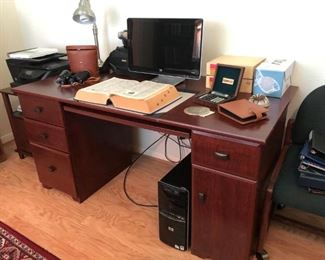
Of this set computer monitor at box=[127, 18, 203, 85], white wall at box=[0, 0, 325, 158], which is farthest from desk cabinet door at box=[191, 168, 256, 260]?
white wall at box=[0, 0, 325, 158]

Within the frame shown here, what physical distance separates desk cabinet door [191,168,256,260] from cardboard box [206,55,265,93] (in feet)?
1.65

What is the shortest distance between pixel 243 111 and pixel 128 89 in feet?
1.83

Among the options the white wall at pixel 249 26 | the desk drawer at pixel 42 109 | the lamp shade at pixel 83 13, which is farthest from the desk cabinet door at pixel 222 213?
the lamp shade at pixel 83 13

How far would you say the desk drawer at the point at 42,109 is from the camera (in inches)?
61.4

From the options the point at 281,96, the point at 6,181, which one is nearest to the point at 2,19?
the point at 6,181

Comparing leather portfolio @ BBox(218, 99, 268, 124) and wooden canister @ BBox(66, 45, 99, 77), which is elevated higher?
wooden canister @ BBox(66, 45, 99, 77)

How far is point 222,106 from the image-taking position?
1217 mm

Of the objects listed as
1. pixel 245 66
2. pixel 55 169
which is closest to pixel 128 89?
pixel 245 66

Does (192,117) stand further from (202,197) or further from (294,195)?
(294,195)

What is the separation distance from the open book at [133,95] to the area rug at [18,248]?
2.61 feet

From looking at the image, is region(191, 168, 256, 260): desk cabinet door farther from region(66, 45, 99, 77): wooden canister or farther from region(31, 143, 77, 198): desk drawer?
region(66, 45, 99, 77): wooden canister

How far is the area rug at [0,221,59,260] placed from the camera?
1.46 m

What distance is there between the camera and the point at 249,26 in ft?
5.09

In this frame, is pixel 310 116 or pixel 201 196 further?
pixel 310 116
